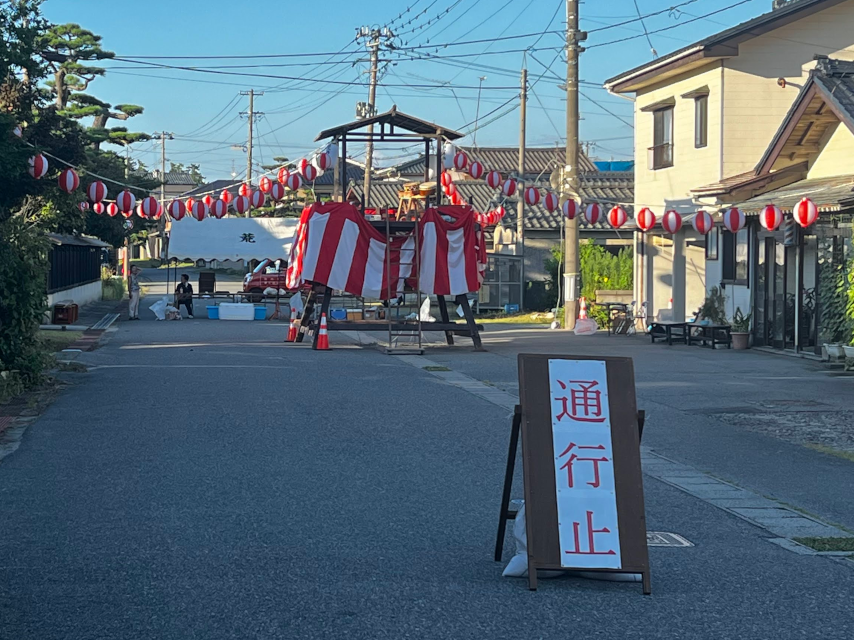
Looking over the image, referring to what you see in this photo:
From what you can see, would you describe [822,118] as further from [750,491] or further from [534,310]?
[534,310]

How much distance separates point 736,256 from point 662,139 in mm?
4788

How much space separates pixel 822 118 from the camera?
766 inches

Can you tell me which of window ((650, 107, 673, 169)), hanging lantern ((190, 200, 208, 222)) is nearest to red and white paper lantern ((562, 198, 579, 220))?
window ((650, 107, 673, 169))

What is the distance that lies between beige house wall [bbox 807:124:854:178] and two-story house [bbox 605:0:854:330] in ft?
6.29

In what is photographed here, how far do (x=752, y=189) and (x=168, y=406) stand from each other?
1387 centimetres

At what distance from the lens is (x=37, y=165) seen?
18875mm

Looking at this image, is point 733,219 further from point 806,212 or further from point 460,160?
point 460,160

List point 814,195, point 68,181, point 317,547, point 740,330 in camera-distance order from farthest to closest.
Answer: point 740,330 < point 68,181 < point 814,195 < point 317,547

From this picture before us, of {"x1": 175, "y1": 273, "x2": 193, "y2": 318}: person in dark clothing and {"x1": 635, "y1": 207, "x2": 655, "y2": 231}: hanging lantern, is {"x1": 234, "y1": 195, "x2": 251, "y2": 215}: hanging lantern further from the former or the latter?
{"x1": 175, "y1": 273, "x2": 193, "y2": 318}: person in dark clothing

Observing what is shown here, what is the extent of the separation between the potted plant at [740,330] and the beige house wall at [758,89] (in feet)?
11.2

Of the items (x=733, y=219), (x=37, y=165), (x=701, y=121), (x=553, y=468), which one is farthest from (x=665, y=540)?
(x=701, y=121)

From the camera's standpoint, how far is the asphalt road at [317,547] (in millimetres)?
5055

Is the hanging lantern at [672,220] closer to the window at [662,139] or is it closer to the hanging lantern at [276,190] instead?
the window at [662,139]

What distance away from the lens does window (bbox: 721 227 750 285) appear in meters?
23.0
